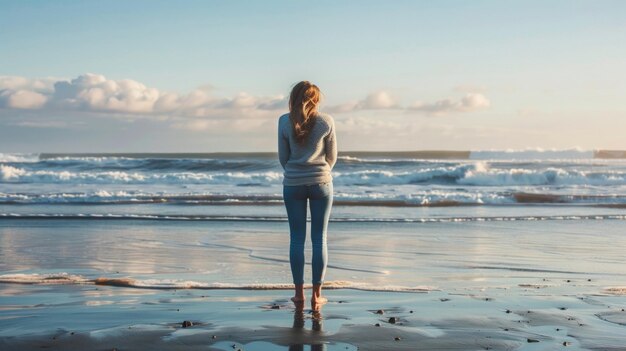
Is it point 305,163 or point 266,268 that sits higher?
point 305,163

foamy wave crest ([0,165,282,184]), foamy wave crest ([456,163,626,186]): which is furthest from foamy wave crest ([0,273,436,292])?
foamy wave crest ([456,163,626,186])

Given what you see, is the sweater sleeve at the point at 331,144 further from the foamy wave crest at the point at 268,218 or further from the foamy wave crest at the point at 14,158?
the foamy wave crest at the point at 14,158

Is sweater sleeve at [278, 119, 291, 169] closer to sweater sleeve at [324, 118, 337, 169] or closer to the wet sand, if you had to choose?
sweater sleeve at [324, 118, 337, 169]

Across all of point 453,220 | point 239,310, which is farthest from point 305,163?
point 453,220

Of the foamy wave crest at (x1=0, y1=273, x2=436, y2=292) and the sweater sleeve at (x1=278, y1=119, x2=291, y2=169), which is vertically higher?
the sweater sleeve at (x1=278, y1=119, x2=291, y2=169)

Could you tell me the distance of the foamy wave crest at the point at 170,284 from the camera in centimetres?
693

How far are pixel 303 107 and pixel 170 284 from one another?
2.20 m

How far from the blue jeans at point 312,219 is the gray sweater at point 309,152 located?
0.07m

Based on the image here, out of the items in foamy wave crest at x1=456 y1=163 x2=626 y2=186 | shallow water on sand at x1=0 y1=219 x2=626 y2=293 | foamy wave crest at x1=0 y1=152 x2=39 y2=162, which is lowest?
shallow water on sand at x1=0 y1=219 x2=626 y2=293

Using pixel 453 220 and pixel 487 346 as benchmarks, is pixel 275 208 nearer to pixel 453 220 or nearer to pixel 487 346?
pixel 453 220

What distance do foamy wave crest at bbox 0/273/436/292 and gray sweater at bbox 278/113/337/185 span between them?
1.29m

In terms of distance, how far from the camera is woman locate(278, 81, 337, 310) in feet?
19.4

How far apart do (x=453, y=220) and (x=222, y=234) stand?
189 inches

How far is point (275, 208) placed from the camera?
1808cm
